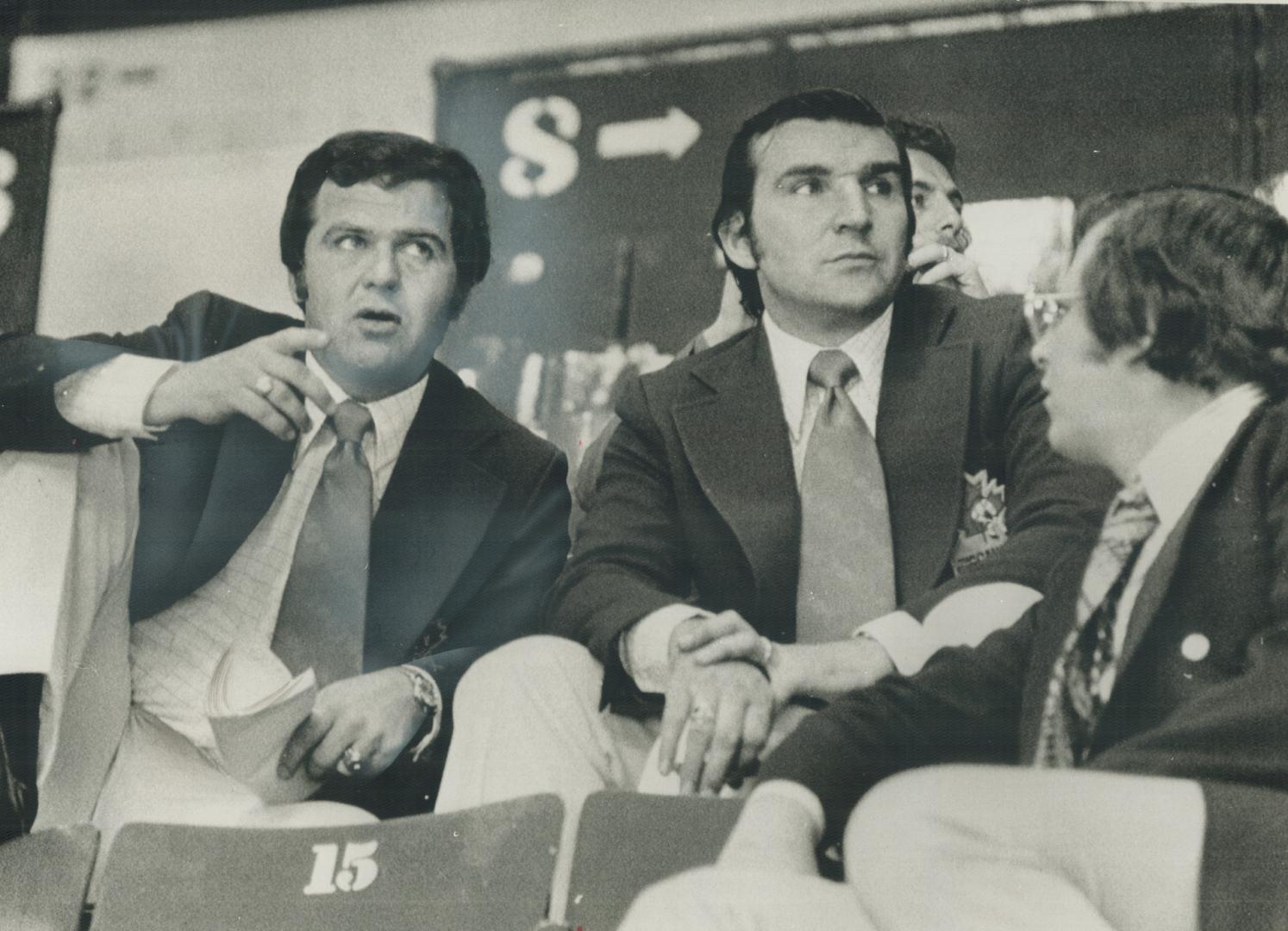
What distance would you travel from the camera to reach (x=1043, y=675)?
2639 millimetres

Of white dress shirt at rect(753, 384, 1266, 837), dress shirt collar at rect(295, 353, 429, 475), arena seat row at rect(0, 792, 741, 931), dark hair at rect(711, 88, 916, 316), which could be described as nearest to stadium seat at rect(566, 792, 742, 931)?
arena seat row at rect(0, 792, 741, 931)

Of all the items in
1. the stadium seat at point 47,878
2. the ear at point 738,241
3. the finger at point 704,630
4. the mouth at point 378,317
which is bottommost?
the stadium seat at point 47,878

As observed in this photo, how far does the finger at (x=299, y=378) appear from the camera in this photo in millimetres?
3139

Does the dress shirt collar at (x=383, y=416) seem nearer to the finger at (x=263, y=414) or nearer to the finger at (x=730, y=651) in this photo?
the finger at (x=263, y=414)

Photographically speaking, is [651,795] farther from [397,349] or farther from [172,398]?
[172,398]

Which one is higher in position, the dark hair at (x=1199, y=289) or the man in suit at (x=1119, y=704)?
the dark hair at (x=1199, y=289)

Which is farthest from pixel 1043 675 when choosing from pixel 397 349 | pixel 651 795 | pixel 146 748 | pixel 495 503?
pixel 146 748

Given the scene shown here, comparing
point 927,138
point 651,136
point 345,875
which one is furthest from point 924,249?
point 345,875

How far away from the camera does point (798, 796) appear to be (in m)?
2.59

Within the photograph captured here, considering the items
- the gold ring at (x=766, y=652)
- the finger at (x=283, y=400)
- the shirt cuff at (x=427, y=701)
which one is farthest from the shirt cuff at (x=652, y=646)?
the finger at (x=283, y=400)

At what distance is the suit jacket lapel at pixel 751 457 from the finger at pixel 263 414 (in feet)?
2.61

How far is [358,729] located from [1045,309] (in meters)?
1.51

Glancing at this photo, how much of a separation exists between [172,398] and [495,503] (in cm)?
70

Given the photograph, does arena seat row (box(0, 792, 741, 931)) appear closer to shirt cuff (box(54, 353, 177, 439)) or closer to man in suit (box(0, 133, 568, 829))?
man in suit (box(0, 133, 568, 829))
